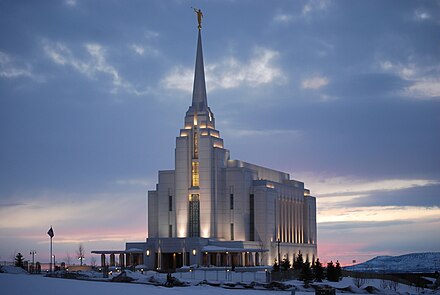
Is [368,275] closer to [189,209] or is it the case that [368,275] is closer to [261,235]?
[261,235]

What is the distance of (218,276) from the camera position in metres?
76.0

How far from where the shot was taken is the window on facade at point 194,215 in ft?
365

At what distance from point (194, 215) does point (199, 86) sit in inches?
866

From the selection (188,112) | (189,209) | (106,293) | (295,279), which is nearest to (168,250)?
(189,209)

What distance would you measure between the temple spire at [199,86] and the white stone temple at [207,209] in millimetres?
258

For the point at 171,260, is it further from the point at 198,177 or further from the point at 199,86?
the point at 199,86

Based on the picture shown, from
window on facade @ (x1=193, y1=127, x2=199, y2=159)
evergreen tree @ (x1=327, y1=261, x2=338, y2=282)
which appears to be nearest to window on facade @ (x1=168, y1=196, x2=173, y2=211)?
window on facade @ (x1=193, y1=127, x2=199, y2=159)

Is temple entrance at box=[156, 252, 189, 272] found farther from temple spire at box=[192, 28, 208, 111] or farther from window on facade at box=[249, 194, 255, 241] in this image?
temple spire at box=[192, 28, 208, 111]

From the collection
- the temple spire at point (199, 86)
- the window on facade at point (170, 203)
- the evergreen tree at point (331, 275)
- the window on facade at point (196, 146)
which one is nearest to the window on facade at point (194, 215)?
the window on facade at point (170, 203)

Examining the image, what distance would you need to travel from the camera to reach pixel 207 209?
11038 cm

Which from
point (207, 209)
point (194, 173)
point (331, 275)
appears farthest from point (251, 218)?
point (331, 275)

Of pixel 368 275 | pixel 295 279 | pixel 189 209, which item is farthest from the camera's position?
pixel 189 209

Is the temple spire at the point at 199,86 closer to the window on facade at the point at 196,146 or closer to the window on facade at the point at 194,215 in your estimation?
the window on facade at the point at 196,146

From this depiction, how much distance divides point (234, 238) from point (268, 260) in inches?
236
